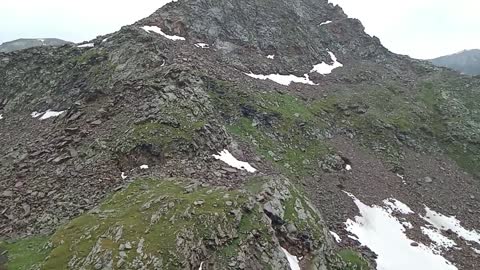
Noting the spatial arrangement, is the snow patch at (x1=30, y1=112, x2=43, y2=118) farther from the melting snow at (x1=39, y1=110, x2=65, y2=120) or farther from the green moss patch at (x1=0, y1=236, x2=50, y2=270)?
the green moss patch at (x1=0, y1=236, x2=50, y2=270)

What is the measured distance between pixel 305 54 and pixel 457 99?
3100 centimetres

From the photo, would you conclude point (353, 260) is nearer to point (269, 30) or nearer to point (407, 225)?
point (407, 225)

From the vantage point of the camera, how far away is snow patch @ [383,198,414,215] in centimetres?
4677

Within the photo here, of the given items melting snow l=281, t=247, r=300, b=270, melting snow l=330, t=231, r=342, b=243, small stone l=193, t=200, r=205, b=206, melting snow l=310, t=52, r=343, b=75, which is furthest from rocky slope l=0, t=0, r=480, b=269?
melting snow l=310, t=52, r=343, b=75

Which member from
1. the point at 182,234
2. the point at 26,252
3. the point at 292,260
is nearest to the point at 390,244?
the point at 292,260

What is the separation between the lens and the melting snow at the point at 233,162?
3916cm

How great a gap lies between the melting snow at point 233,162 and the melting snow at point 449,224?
22879 millimetres

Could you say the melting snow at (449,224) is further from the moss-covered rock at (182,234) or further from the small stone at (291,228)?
the small stone at (291,228)

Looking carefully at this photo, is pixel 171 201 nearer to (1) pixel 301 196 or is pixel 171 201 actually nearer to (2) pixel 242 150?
(1) pixel 301 196

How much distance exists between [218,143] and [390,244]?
64.1ft

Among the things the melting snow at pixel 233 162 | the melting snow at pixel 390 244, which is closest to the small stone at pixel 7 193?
the melting snow at pixel 233 162

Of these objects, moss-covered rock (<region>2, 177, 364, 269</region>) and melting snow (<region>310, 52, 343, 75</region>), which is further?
melting snow (<region>310, 52, 343, 75</region>)

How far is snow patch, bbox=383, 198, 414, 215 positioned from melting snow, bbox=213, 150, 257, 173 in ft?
57.8

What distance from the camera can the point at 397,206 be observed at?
4750 cm
